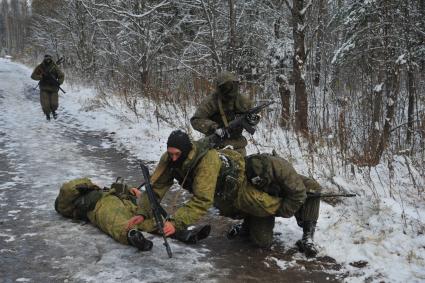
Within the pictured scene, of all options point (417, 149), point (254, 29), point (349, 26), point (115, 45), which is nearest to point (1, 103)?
point (115, 45)

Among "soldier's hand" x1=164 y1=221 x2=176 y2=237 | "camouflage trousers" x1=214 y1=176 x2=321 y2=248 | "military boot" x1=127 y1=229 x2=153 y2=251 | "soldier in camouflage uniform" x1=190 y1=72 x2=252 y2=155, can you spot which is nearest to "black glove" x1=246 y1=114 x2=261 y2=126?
"soldier in camouflage uniform" x1=190 y1=72 x2=252 y2=155

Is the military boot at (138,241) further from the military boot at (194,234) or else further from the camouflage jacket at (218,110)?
the camouflage jacket at (218,110)

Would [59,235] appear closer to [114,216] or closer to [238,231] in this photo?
[114,216]

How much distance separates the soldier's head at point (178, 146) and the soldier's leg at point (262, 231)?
101cm

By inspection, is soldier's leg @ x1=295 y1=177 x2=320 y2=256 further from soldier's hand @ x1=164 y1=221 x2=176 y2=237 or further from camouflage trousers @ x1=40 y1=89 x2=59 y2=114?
camouflage trousers @ x1=40 y1=89 x2=59 y2=114

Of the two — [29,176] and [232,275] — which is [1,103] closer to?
[29,176]

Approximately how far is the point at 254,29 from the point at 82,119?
620cm

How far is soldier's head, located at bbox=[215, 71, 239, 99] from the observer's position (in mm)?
5273

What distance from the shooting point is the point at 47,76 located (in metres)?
10.9

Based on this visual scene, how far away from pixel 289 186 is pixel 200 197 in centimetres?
81

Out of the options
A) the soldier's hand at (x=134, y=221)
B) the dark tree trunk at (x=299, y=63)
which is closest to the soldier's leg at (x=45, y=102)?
the dark tree trunk at (x=299, y=63)

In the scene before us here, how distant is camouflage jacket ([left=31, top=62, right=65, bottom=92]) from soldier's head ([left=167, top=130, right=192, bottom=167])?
27.2 feet

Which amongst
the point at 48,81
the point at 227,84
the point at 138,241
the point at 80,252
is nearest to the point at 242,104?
the point at 227,84

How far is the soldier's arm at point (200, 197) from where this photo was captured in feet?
11.7
